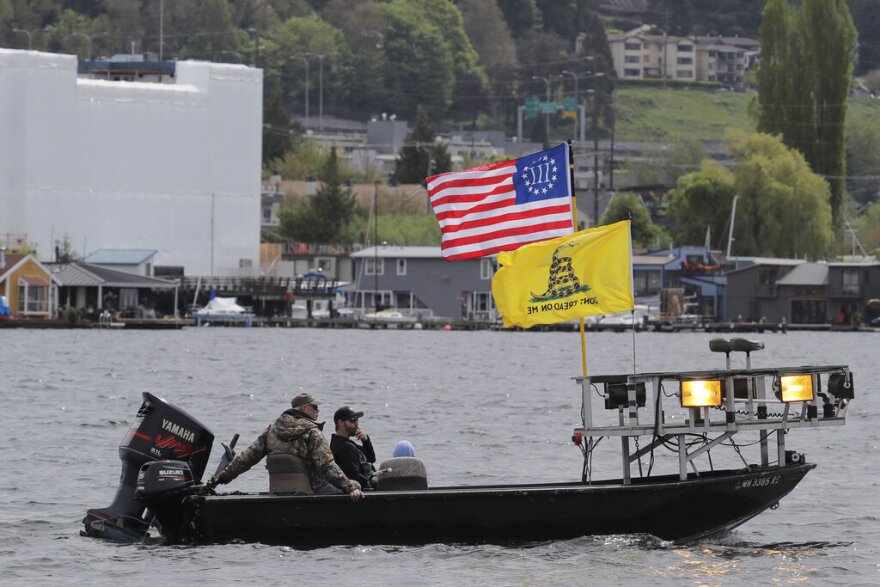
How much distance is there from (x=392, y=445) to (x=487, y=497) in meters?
16.4

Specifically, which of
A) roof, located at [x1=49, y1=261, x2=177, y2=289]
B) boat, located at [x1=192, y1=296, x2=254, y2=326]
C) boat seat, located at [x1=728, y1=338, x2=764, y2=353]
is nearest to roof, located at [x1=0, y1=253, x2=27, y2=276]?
roof, located at [x1=49, y1=261, x2=177, y2=289]

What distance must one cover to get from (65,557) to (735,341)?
9154mm

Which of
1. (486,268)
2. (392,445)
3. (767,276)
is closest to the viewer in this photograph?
(392,445)

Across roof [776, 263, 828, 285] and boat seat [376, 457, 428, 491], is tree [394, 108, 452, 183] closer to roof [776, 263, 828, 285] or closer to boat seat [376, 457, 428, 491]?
roof [776, 263, 828, 285]

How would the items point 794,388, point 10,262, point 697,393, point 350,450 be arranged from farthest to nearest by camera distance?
1. point 10,262
2. point 350,450
3. point 794,388
4. point 697,393

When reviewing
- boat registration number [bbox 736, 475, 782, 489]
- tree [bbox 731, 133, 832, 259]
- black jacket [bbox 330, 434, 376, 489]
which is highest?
tree [bbox 731, 133, 832, 259]

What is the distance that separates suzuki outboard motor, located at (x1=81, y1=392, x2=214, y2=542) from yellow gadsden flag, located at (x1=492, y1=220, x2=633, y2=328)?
4.27 m

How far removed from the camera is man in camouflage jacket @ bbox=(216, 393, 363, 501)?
982 inches

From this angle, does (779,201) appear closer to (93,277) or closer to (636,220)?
(636,220)

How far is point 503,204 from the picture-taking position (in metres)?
25.8

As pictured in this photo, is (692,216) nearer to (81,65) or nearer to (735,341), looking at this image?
(81,65)

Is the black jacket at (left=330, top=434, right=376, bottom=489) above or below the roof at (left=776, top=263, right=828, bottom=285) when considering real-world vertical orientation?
below

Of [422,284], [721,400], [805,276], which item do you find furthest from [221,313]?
[721,400]

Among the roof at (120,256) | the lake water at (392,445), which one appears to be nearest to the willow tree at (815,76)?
the lake water at (392,445)
